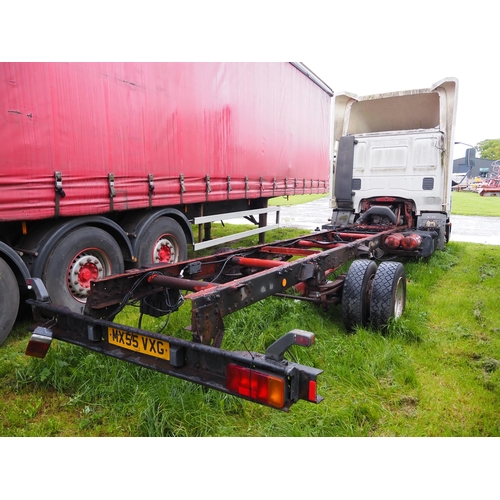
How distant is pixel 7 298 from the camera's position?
3.82m

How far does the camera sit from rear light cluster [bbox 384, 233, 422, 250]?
5992 mm

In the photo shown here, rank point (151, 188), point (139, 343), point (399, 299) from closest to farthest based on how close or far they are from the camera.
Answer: point (139, 343) < point (399, 299) < point (151, 188)

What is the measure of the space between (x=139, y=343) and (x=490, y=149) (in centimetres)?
7683

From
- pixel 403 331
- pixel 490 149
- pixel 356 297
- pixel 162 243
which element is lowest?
pixel 403 331

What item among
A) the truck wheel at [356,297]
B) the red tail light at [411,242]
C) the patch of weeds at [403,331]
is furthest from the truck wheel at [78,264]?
the red tail light at [411,242]

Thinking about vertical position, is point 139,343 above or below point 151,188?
below

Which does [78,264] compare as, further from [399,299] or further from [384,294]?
[399,299]

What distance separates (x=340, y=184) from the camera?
7.71 m

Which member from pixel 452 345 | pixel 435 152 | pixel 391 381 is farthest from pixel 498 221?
pixel 391 381

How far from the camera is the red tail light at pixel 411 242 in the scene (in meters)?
5.98

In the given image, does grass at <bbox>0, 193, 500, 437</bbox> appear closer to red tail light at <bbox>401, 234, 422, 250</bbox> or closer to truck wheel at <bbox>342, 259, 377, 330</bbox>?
truck wheel at <bbox>342, 259, 377, 330</bbox>

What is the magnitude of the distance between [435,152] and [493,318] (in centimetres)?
335

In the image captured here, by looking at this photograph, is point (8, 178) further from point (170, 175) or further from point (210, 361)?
point (210, 361)

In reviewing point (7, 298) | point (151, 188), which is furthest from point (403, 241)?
point (7, 298)
